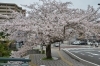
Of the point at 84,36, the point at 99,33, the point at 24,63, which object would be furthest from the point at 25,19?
the point at 24,63

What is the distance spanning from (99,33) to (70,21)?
4.23 m

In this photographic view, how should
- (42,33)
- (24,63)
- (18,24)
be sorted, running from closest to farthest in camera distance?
(24,63), (42,33), (18,24)

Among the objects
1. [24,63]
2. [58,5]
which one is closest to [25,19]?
[58,5]

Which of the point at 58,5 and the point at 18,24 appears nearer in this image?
the point at 18,24

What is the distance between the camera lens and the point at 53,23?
67.8 feet

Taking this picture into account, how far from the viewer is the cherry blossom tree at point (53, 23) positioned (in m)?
20.5

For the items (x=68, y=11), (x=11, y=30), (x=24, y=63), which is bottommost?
(x=24, y=63)

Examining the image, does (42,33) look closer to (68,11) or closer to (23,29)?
(23,29)

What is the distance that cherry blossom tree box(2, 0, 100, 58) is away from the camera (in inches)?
807

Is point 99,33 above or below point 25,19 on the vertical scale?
below

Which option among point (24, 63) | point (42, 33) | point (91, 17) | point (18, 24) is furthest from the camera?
point (91, 17)

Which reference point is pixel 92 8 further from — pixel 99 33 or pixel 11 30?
pixel 11 30

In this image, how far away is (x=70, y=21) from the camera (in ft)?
71.6

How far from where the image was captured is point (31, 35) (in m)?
21.1
